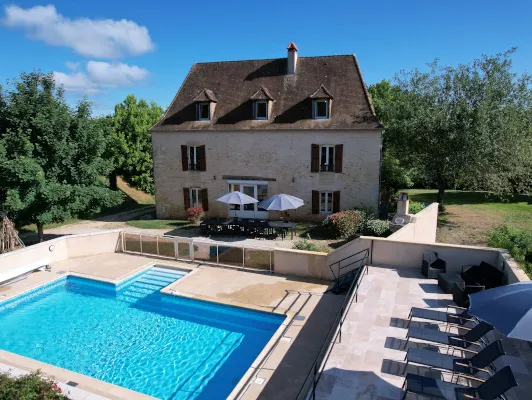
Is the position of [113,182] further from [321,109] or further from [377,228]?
[377,228]

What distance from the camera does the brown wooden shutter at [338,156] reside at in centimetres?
1981

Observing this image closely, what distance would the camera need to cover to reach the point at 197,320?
35.0 feet

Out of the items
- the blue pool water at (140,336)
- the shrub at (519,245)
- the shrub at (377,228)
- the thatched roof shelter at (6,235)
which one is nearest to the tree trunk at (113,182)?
the thatched roof shelter at (6,235)

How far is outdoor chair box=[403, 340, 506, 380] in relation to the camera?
589 centimetres

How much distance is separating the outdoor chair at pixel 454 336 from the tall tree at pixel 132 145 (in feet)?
93.3

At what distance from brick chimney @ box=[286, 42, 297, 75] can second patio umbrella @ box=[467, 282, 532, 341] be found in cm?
1865

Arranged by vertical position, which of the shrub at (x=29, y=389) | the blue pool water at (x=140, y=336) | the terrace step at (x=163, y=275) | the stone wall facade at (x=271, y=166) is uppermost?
the stone wall facade at (x=271, y=166)

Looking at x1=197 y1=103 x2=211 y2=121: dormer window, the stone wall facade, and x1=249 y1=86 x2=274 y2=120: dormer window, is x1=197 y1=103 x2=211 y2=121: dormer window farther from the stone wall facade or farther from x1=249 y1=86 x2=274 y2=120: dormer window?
x1=249 y1=86 x2=274 y2=120: dormer window

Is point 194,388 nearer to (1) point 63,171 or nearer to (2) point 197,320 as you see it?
(2) point 197,320

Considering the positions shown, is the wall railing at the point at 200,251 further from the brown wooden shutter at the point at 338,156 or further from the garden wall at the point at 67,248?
the brown wooden shutter at the point at 338,156

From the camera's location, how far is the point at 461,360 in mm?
6191

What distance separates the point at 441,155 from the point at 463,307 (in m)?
13.5

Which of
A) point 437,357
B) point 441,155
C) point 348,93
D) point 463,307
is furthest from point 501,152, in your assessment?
point 437,357

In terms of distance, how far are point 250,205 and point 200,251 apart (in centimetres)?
775
